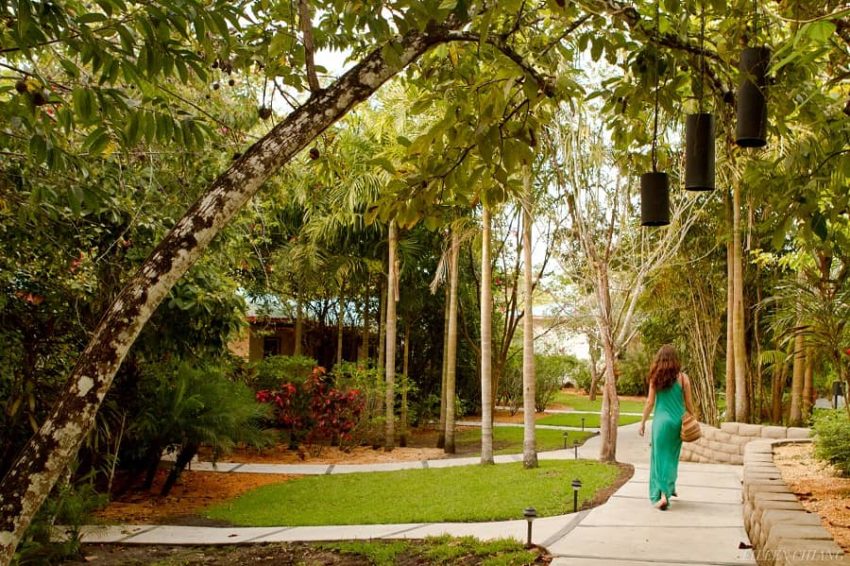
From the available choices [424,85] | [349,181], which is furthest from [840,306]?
[349,181]

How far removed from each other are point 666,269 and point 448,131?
1084 cm

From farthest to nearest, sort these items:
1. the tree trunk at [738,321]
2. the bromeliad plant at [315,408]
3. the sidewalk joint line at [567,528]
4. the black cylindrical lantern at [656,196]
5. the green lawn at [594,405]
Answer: the green lawn at [594,405] < the bromeliad plant at [315,408] < the tree trunk at [738,321] < the sidewalk joint line at [567,528] < the black cylindrical lantern at [656,196]

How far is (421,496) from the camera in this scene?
855cm

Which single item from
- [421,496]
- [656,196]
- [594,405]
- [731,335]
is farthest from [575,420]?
[656,196]

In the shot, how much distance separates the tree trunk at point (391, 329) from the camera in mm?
13406

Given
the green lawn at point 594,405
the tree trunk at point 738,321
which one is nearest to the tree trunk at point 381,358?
the tree trunk at point 738,321

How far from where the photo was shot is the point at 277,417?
47.1ft

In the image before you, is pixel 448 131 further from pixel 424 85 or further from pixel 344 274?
pixel 344 274

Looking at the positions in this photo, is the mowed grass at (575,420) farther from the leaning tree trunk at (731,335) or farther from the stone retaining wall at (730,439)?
the stone retaining wall at (730,439)

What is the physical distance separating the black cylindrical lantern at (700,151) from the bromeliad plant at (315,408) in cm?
1083

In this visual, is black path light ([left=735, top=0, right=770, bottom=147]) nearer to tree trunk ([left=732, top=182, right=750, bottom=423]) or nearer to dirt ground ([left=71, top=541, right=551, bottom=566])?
dirt ground ([left=71, top=541, right=551, bottom=566])

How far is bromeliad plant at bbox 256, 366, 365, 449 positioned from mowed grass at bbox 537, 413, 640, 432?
724cm

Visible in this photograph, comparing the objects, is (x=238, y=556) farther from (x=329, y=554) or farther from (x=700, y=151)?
(x=700, y=151)

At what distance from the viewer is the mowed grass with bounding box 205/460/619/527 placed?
24.2 ft
